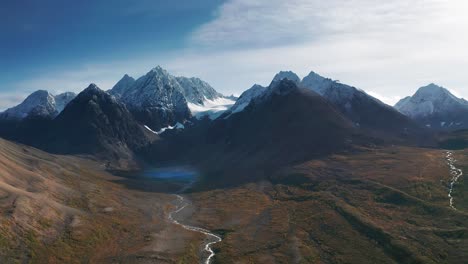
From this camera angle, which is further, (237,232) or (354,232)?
(237,232)

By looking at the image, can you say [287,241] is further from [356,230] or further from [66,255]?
[66,255]

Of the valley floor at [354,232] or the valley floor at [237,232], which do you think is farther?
the valley floor at [354,232]

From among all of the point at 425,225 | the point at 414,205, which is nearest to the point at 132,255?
the point at 425,225

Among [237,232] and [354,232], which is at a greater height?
[354,232]

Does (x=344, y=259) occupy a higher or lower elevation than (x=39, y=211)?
lower

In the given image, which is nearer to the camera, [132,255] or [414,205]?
[132,255]

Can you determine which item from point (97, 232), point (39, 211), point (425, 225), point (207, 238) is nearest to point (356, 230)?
point (425, 225)

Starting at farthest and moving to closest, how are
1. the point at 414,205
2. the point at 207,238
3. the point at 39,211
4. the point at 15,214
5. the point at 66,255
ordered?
the point at 414,205
the point at 207,238
the point at 39,211
the point at 15,214
the point at 66,255

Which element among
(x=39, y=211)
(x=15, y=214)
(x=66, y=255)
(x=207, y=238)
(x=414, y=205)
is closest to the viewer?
(x=66, y=255)

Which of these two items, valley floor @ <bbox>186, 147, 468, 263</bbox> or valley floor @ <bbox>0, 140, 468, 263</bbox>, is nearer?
valley floor @ <bbox>0, 140, 468, 263</bbox>
